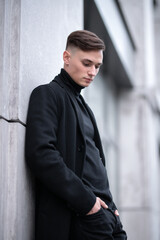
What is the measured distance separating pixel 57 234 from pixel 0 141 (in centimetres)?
69

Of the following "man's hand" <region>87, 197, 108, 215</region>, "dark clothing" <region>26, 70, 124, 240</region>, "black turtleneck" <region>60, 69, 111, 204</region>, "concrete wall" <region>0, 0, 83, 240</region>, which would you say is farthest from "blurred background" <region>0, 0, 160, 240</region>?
"man's hand" <region>87, 197, 108, 215</region>

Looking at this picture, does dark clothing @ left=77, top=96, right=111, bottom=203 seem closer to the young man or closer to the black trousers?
the young man

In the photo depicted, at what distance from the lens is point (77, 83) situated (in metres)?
3.51

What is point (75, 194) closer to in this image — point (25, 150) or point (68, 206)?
point (68, 206)

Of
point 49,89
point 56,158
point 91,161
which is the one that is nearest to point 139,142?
point 91,161

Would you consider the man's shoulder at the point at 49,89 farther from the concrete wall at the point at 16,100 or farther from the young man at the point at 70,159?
the concrete wall at the point at 16,100

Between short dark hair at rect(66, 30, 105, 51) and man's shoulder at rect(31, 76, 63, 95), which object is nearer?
man's shoulder at rect(31, 76, 63, 95)

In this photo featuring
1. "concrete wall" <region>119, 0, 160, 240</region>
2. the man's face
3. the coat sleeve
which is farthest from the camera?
"concrete wall" <region>119, 0, 160, 240</region>

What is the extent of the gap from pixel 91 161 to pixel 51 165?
18.6 inches

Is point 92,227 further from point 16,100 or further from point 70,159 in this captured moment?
point 16,100

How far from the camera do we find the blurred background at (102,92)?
3203 millimetres

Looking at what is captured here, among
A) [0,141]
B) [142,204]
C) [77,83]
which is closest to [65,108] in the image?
[77,83]

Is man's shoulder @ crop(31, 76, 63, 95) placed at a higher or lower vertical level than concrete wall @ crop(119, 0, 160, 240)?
higher

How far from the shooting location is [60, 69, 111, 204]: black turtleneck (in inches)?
131
